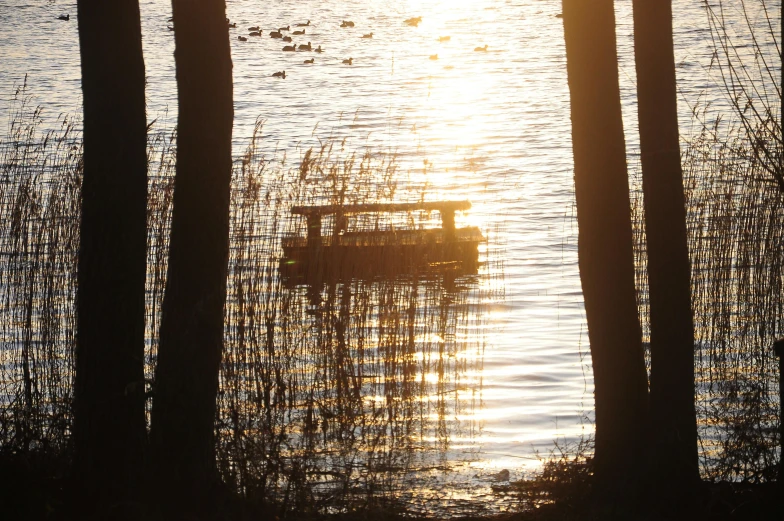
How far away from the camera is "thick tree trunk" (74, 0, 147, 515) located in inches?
209

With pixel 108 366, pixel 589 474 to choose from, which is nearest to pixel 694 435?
pixel 589 474

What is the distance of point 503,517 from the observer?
5.77 m

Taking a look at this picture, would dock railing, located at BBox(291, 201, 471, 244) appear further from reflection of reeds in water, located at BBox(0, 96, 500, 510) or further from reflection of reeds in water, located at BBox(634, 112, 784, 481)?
reflection of reeds in water, located at BBox(634, 112, 784, 481)

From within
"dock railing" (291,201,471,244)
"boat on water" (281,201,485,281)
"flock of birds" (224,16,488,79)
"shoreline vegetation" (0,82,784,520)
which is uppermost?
"flock of birds" (224,16,488,79)

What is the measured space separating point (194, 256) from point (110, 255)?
1.34ft

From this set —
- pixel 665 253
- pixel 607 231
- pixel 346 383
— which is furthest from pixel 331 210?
pixel 665 253

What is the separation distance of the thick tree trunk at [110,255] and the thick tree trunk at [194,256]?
0.16 m

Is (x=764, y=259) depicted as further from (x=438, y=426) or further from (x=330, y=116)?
(x=330, y=116)

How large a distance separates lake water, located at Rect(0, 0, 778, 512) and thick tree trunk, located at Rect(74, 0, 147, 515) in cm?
270

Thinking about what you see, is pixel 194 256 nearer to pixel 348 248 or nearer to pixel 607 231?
pixel 607 231

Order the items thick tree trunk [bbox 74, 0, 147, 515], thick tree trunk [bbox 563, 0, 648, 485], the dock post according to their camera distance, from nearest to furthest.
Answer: the dock post, thick tree trunk [bbox 74, 0, 147, 515], thick tree trunk [bbox 563, 0, 648, 485]

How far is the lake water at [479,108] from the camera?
31.5 ft

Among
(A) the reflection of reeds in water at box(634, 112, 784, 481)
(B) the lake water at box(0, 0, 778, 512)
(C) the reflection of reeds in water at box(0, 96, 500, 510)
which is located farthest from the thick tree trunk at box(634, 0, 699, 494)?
(A) the reflection of reeds in water at box(634, 112, 784, 481)

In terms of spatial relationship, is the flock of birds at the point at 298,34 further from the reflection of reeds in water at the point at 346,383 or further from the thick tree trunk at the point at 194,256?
the thick tree trunk at the point at 194,256
